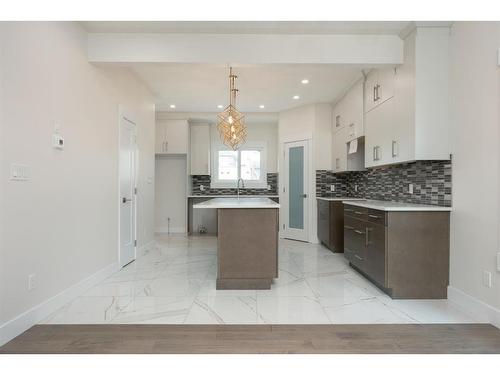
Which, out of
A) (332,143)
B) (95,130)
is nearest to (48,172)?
(95,130)

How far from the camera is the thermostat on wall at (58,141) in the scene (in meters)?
2.57

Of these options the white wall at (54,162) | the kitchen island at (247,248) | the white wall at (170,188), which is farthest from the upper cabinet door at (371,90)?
the white wall at (170,188)

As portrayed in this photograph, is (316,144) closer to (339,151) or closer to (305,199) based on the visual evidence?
(339,151)

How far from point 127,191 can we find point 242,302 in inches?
89.8

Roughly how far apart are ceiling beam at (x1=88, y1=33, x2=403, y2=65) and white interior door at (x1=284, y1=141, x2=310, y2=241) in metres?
2.81

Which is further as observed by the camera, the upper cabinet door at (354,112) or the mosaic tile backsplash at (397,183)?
the upper cabinet door at (354,112)

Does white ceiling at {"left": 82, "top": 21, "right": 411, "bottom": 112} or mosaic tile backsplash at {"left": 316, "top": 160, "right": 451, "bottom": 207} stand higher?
white ceiling at {"left": 82, "top": 21, "right": 411, "bottom": 112}

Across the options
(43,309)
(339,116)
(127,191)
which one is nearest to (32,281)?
(43,309)

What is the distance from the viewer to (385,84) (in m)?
3.56

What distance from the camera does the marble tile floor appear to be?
2443mm

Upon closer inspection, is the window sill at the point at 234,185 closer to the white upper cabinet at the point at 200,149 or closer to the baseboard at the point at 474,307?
the white upper cabinet at the point at 200,149

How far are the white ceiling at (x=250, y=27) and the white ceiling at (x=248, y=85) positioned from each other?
33cm

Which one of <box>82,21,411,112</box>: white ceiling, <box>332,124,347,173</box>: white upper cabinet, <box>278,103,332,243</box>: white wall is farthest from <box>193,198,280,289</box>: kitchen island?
<box>278,103,332,243</box>: white wall

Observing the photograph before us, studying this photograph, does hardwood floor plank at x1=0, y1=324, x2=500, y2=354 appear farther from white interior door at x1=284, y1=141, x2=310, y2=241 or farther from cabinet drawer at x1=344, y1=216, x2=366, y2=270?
white interior door at x1=284, y1=141, x2=310, y2=241
